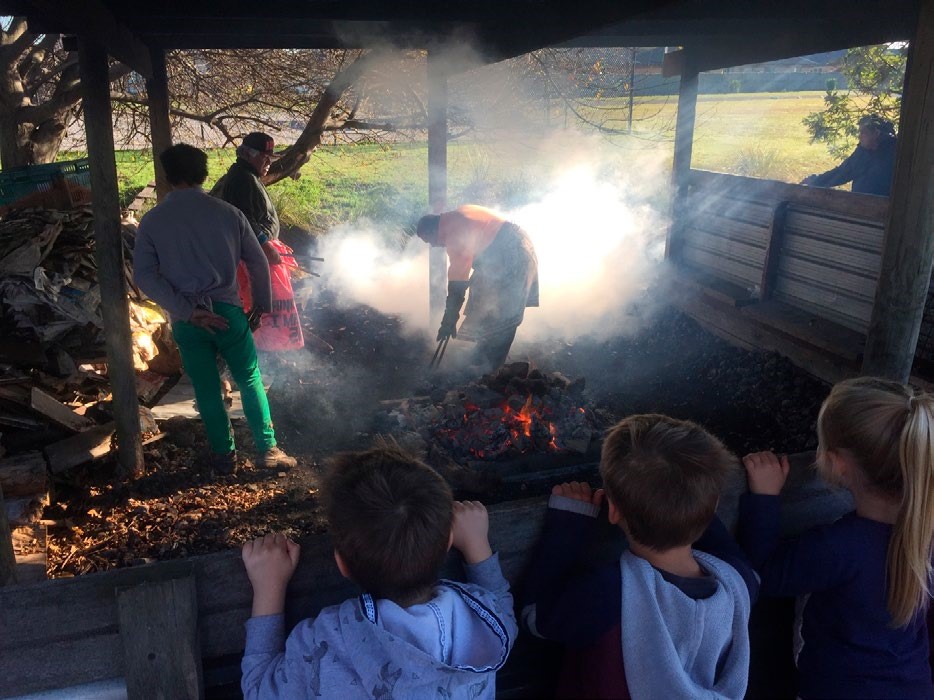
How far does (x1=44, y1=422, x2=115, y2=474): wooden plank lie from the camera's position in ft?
14.2

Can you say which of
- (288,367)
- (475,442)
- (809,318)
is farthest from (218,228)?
(809,318)

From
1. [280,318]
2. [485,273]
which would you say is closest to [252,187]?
[280,318]

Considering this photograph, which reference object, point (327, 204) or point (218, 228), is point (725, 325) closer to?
point (218, 228)

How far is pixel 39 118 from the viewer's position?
7977mm

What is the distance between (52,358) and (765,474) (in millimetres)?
5070

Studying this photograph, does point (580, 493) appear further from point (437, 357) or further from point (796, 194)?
point (796, 194)

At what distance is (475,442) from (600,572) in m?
3.39

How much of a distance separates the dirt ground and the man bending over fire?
651 mm

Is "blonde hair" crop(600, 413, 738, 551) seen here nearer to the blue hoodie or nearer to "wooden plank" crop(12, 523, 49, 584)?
the blue hoodie

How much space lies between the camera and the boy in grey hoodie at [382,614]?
138 centimetres

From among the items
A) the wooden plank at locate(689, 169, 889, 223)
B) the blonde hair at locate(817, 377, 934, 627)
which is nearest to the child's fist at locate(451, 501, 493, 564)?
the blonde hair at locate(817, 377, 934, 627)

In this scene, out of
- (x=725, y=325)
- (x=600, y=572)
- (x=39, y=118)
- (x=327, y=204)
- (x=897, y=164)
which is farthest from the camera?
(x=327, y=204)

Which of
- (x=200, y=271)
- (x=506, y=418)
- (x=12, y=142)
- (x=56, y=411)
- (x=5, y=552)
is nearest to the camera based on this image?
(x=5, y=552)

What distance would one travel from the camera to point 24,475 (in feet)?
13.4
